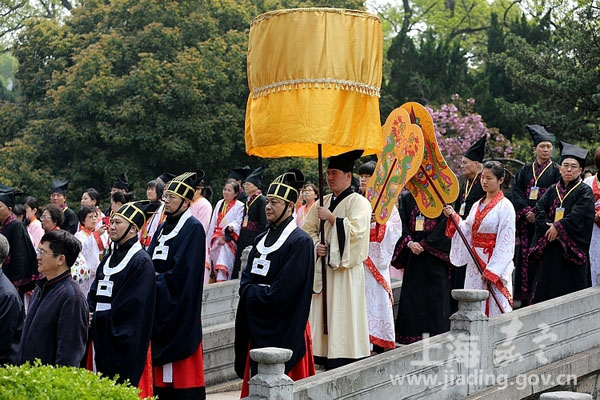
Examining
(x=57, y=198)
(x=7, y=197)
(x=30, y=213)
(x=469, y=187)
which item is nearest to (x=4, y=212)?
(x=7, y=197)

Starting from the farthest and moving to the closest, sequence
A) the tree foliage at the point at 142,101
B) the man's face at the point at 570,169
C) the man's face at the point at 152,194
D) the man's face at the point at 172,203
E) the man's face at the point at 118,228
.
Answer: the tree foliage at the point at 142,101 → the man's face at the point at 152,194 → the man's face at the point at 570,169 → the man's face at the point at 172,203 → the man's face at the point at 118,228

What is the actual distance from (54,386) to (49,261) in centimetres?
161

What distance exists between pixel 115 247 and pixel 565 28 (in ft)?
43.7

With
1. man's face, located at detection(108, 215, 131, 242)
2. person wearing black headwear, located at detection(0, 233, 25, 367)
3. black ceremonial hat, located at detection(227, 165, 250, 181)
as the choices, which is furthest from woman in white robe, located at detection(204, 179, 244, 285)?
person wearing black headwear, located at detection(0, 233, 25, 367)

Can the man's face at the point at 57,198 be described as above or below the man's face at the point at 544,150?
Result: below

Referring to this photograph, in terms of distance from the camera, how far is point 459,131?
22.8 metres

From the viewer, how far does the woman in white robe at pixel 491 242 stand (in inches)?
347

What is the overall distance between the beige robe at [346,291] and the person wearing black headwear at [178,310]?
3.52ft

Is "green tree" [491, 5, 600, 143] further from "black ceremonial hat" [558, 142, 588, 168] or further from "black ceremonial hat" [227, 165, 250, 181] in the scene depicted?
"black ceremonial hat" [558, 142, 588, 168]

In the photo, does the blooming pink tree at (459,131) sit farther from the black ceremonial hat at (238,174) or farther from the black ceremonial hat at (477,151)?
the black ceremonial hat at (477,151)

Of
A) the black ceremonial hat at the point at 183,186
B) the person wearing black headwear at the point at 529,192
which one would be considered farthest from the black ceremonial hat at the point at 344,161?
the person wearing black headwear at the point at 529,192

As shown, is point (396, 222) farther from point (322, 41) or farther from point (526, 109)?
point (526, 109)

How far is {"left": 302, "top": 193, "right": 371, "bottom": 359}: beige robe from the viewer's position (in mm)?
7594

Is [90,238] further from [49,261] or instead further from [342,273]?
[49,261]
